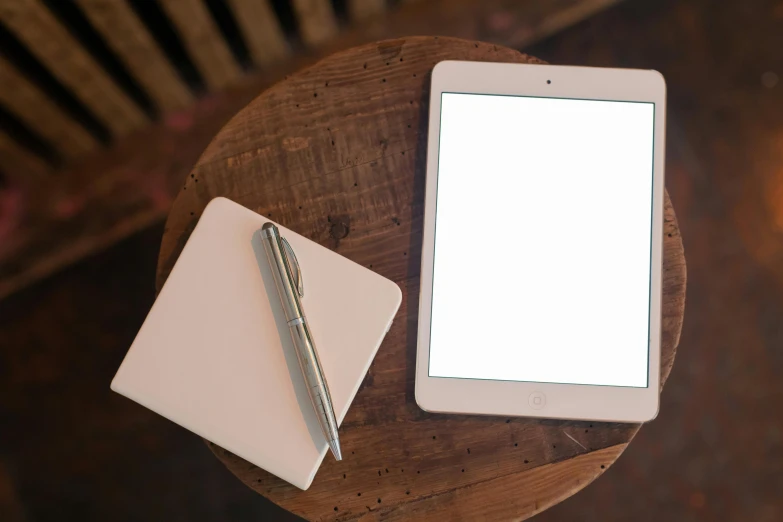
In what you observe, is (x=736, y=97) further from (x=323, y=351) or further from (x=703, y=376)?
(x=323, y=351)

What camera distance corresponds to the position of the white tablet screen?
1.93 feet

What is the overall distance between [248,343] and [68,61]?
20.7 inches

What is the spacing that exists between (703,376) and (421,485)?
25.1 inches

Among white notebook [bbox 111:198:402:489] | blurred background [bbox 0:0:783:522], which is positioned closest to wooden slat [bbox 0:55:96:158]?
blurred background [bbox 0:0:783:522]

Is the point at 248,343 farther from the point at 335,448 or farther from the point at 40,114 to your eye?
the point at 40,114

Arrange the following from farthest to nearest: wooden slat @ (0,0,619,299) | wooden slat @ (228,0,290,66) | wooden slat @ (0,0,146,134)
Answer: wooden slat @ (0,0,619,299)
wooden slat @ (228,0,290,66)
wooden slat @ (0,0,146,134)

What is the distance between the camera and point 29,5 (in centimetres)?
71

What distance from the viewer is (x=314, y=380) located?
548 millimetres

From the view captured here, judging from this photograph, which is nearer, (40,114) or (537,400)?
(537,400)

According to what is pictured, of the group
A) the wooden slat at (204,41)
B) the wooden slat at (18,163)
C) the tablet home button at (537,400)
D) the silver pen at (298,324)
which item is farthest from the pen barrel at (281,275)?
the wooden slat at (18,163)

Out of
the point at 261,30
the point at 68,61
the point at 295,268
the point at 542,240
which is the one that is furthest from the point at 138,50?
the point at 542,240

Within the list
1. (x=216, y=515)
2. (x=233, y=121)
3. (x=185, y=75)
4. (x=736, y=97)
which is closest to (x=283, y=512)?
(x=216, y=515)

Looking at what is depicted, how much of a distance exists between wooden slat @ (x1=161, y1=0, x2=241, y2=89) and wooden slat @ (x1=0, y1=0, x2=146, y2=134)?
0.42ft

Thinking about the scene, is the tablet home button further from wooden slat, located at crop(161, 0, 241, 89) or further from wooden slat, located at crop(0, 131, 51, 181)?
wooden slat, located at crop(0, 131, 51, 181)
